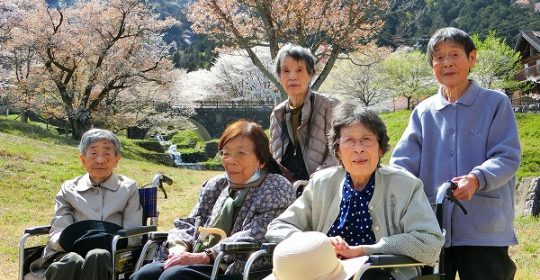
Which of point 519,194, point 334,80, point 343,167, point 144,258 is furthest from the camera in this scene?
point 334,80

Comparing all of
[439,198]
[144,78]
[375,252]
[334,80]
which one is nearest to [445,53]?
[439,198]

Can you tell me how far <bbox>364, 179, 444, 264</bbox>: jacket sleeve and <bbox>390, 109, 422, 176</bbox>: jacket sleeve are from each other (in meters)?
0.43

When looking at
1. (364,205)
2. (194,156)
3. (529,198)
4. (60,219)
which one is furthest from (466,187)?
(194,156)

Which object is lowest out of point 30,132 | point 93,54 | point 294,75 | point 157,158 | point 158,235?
point 157,158

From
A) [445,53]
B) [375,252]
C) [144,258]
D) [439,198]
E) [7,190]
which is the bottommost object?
[7,190]

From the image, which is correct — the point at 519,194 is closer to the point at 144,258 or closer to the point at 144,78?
the point at 144,258

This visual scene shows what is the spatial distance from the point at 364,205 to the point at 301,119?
3.39 ft

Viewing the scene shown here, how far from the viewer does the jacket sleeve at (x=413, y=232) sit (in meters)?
2.20

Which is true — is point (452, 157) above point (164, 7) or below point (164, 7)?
below

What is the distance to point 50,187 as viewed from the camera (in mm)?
10633

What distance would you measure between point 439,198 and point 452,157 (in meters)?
0.36

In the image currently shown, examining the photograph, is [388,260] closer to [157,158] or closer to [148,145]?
[157,158]

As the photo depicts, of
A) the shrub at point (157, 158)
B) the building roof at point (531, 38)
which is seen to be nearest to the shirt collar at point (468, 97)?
the shrub at point (157, 158)

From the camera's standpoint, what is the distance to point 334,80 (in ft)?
115
